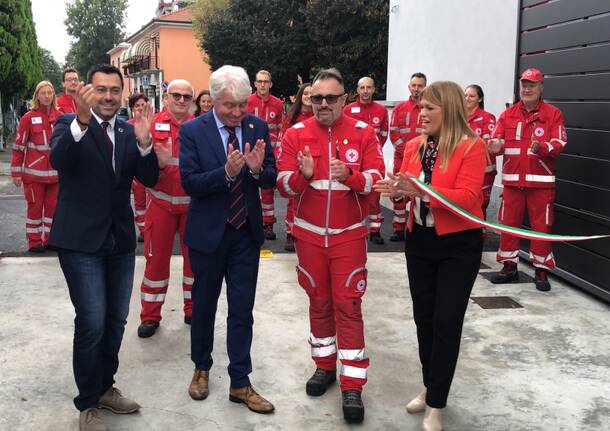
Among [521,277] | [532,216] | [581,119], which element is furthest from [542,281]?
[581,119]

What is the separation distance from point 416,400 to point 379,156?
1554 mm

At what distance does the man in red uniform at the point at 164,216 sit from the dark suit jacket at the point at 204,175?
1.26 m

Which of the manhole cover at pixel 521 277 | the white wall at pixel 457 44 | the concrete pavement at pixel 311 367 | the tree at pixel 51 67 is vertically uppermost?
the tree at pixel 51 67

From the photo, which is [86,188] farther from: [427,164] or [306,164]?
[427,164]

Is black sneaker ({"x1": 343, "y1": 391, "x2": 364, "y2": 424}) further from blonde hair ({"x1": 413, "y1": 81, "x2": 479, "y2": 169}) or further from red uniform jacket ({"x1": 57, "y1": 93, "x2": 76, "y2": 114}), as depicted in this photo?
red uniform jacket ({"x1": 57, "y1": 93, "x2": 76, "y2": 114})

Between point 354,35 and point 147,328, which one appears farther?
point 354,35

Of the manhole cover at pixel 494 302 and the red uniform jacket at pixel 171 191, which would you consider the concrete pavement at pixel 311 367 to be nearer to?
the manhole cover at pixel 494 302

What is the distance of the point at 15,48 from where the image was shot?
23422 mm

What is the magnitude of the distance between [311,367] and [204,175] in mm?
1733

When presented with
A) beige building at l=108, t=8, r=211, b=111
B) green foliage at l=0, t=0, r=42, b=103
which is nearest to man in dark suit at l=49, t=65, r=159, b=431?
green foliage at l=0, t=0, r=42, b=103

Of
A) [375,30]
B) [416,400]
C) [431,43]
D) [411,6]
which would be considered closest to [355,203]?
[416,400]

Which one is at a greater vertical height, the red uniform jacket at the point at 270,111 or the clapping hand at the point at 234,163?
the red uniform jacket at the point at 270,111

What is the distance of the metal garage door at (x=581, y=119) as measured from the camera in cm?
622

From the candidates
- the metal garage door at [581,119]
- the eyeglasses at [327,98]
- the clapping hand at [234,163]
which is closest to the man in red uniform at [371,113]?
the metal garage door at [581,119]
